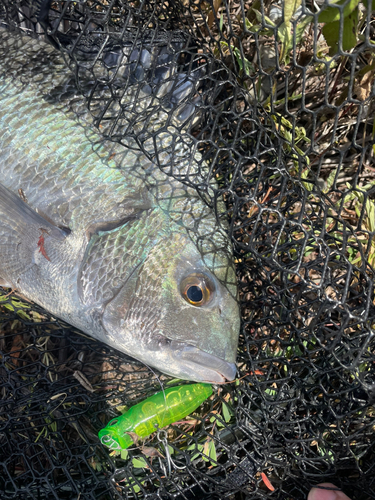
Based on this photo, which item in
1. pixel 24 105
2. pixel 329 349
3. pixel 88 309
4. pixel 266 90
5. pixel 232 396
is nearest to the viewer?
pixel 329 349

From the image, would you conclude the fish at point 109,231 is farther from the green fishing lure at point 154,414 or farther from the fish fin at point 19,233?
the green fishing lure at point 154,414

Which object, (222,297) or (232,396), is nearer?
(222,297)

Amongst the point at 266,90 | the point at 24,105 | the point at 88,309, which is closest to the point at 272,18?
the point at 266,90

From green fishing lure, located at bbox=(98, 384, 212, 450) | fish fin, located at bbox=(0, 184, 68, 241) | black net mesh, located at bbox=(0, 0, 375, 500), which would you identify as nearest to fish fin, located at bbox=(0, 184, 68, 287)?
fish fin, located at bbox=(0, 184, 68, 241)

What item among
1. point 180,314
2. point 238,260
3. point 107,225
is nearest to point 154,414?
point 180,314

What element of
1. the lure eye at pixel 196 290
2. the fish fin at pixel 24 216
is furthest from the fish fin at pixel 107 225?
the lure eye at pixel 196 290

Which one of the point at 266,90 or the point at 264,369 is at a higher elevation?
the point at 266,90

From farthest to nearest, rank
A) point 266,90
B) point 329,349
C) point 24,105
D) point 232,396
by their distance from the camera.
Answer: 1. point 266,90
2. point 232,396
3. point 24,105
4. point 329,349

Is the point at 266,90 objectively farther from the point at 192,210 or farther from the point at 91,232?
the point at 91,232

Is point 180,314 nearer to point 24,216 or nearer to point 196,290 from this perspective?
point 196,290
